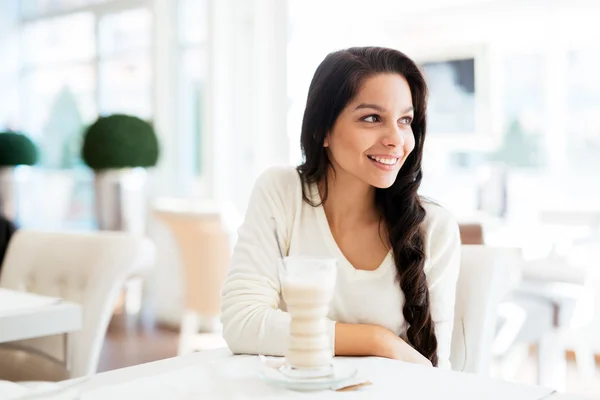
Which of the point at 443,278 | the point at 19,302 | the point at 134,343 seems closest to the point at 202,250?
the point at 134,343

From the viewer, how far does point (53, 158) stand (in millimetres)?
7184

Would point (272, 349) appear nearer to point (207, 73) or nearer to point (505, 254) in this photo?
point (505, 254)

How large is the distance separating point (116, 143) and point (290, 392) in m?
3.77

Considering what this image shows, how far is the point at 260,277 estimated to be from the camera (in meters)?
1.51

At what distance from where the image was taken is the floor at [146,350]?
3713 mm

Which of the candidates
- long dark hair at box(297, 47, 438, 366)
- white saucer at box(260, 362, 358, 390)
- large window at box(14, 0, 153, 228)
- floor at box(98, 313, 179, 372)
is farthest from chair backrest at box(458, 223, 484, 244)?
large window at box(14, 0, 153, 228)

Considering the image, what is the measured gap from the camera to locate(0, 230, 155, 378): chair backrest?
79.4 inches

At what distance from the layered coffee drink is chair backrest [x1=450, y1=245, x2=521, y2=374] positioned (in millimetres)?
590

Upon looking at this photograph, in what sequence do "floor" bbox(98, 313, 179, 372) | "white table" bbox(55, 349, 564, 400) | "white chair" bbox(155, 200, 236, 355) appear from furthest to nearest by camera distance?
"floor" bbox(98, 313, 179, 372) < "white chair" bbox(155, 200, 236, 355) < "white table" bbox(55, 349, 564, 400)

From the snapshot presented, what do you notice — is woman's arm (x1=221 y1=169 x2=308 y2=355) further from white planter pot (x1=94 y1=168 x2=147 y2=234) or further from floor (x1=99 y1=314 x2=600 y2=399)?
white planter pot (x1=94 y1=168 x2=147 y2=234)

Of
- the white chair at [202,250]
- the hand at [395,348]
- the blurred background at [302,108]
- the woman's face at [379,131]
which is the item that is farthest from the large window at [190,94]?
the hand at [395,348]

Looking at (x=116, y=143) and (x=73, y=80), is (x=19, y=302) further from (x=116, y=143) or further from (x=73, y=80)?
(x=73, y=80)

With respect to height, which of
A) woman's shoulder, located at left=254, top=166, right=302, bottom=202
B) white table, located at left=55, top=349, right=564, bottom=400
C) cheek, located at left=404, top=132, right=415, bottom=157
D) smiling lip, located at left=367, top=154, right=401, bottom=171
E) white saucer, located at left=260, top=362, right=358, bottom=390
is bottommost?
white table, located at left=55, top=349, right=564, bottom=400

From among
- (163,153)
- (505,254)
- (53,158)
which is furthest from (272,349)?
(53,158)
